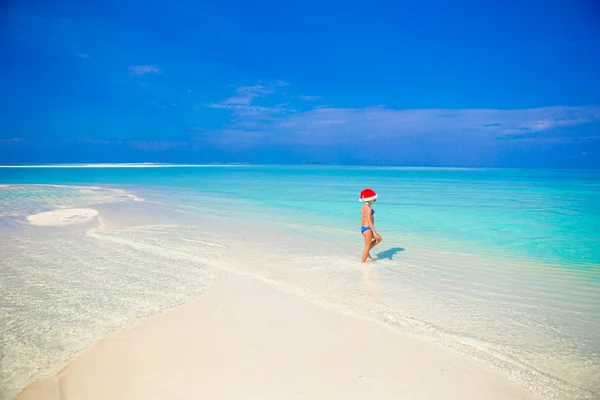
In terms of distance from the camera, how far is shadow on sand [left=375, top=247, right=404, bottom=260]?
30.4 feet

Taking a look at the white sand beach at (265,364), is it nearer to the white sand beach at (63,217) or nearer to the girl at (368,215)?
the girl at (368,215)

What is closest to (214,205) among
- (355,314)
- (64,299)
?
(64,299)

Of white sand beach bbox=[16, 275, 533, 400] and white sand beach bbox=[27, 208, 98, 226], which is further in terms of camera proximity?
white sand beach bbox=[27, 208, 98, 226]

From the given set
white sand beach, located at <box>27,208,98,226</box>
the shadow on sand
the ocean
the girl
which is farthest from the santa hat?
white sand beach, located at <box>27,208,98,226</box>

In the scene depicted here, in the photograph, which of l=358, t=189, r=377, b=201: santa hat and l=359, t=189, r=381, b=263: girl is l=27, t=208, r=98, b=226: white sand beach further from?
l=358, t=189, r=377, b=201: santa hat

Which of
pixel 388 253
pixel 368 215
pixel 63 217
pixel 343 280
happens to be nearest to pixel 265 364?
pixel 343 280

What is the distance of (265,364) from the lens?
4.10 metres

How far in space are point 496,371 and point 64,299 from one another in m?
6.51

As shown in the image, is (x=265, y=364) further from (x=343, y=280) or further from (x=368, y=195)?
(x=368, y=195)

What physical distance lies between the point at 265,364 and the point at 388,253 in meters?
6.37

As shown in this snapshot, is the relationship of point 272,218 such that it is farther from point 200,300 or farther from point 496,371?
point 496,371

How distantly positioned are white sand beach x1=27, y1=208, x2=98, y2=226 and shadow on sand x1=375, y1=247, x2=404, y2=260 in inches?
440

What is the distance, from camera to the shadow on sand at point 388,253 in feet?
30.4

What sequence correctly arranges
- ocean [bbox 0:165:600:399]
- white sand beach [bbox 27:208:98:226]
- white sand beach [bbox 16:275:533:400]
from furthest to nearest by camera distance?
white sand beach [bbox 27:208:98:226] → ocean [bbox 0:165:600:399] → white sand beach [bbox 16:275:533:400]
